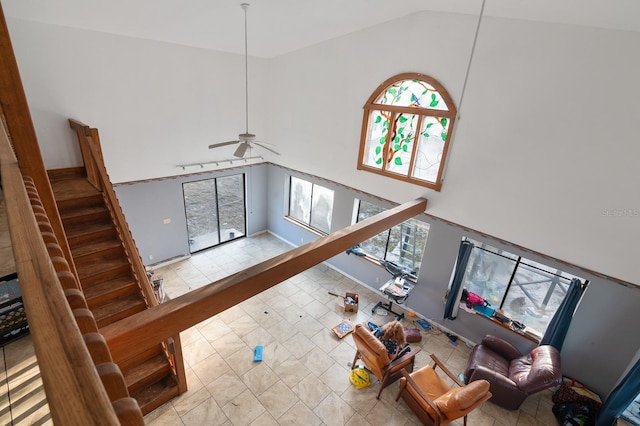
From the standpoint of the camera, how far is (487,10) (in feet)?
14.6

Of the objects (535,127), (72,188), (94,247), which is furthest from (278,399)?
(535,127)

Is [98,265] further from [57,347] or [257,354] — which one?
[57,347]

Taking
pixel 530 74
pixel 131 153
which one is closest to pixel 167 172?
pixel 131 153

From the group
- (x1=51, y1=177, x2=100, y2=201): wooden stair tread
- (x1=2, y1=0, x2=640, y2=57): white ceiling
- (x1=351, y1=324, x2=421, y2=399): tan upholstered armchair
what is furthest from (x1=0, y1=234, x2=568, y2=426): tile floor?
(x1=2, y1=0, x2=640, y2=57): white ceiling

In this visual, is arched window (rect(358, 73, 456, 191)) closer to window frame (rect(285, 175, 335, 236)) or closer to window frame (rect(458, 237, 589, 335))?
window frame (rect(458, 237, 589, 335))

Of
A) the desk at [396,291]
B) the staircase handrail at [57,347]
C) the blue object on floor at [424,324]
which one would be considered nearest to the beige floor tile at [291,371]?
the desk at [396,291]

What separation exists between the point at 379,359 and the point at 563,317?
3.12 meters

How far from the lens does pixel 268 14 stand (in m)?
5.22

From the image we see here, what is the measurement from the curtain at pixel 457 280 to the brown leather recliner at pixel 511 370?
0.77 meters

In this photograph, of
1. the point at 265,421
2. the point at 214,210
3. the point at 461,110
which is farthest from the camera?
the point at 214,210

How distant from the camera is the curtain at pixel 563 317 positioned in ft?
15.7

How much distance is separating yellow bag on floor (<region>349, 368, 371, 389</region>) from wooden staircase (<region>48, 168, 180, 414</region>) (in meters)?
2.85

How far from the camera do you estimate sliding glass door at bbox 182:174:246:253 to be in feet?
27.4

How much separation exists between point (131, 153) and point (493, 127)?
704 cm
